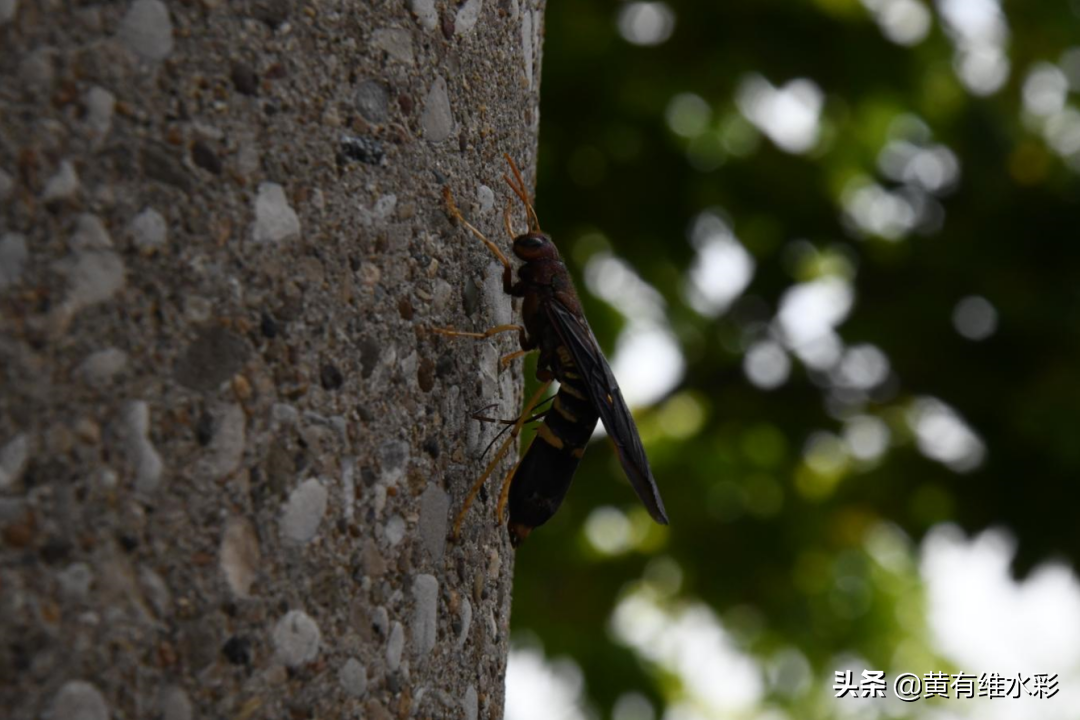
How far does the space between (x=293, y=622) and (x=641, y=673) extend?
610cm

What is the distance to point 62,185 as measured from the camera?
1331 mm

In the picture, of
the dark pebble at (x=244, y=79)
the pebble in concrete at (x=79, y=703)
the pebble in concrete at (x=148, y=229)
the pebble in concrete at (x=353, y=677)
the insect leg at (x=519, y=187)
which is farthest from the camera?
the insect leg at (x=519, y=187)

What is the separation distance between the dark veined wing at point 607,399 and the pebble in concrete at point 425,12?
40.0 inches

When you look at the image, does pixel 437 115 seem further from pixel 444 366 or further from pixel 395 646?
pixel 395 646

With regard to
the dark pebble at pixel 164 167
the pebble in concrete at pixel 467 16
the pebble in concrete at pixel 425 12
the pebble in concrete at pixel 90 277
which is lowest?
the pebble in concrete at pixel 90 277

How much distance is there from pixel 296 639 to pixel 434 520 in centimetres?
34

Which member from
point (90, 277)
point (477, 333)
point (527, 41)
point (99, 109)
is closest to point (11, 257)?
point (90, 277)

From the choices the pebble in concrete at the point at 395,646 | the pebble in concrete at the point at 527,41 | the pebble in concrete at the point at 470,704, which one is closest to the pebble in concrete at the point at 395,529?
the pebble in concrete at the point at 395,646

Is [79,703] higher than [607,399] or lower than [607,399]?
lower

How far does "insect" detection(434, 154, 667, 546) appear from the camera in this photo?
93.9 inches

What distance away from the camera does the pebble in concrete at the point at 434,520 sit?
1790 mm

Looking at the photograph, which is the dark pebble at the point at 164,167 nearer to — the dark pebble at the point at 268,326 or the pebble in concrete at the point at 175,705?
the dark pebble at the point at 268,326

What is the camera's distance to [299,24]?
5.22 feet

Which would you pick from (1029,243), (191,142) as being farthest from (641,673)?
(191,142)
